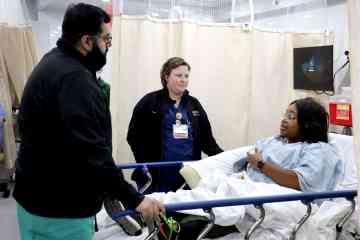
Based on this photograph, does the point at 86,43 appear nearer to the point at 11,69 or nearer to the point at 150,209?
the point at 150,209

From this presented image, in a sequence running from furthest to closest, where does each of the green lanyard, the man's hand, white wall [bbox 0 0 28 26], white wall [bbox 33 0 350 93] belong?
1. white wall [bbox 0 0 28 26]
2. white wall [bbox 33 0 350 93]
3. the green lanyard
4. the man's hand

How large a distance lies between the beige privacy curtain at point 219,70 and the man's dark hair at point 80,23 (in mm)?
1737

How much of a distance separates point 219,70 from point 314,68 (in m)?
0.81

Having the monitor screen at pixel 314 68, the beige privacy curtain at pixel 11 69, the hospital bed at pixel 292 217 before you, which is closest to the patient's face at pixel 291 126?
the hospital bed at pixel 292 217

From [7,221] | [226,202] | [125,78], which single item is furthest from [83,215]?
[7,221]

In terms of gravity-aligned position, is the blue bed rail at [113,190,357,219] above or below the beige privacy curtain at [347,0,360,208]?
below

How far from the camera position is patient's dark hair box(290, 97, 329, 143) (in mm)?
2279

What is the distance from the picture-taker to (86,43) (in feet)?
4.76

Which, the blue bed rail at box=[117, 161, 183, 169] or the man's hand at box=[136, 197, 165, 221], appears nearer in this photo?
the man's hand at box=[136, 197, 165, 221]

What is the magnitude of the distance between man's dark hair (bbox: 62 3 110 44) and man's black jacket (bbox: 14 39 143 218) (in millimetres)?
43

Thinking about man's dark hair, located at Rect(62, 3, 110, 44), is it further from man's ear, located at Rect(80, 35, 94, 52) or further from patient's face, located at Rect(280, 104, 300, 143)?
patient's face, located at Rect(280, 104, 300, 143)

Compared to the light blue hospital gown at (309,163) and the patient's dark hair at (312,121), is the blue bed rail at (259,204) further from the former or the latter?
the patient's dark hair at (312,121)

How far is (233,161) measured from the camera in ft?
8.16

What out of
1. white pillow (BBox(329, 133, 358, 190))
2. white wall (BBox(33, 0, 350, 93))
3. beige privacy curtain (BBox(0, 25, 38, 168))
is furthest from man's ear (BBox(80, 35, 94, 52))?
beige privacy curtain (BBox(0, 25, 38, 168))
